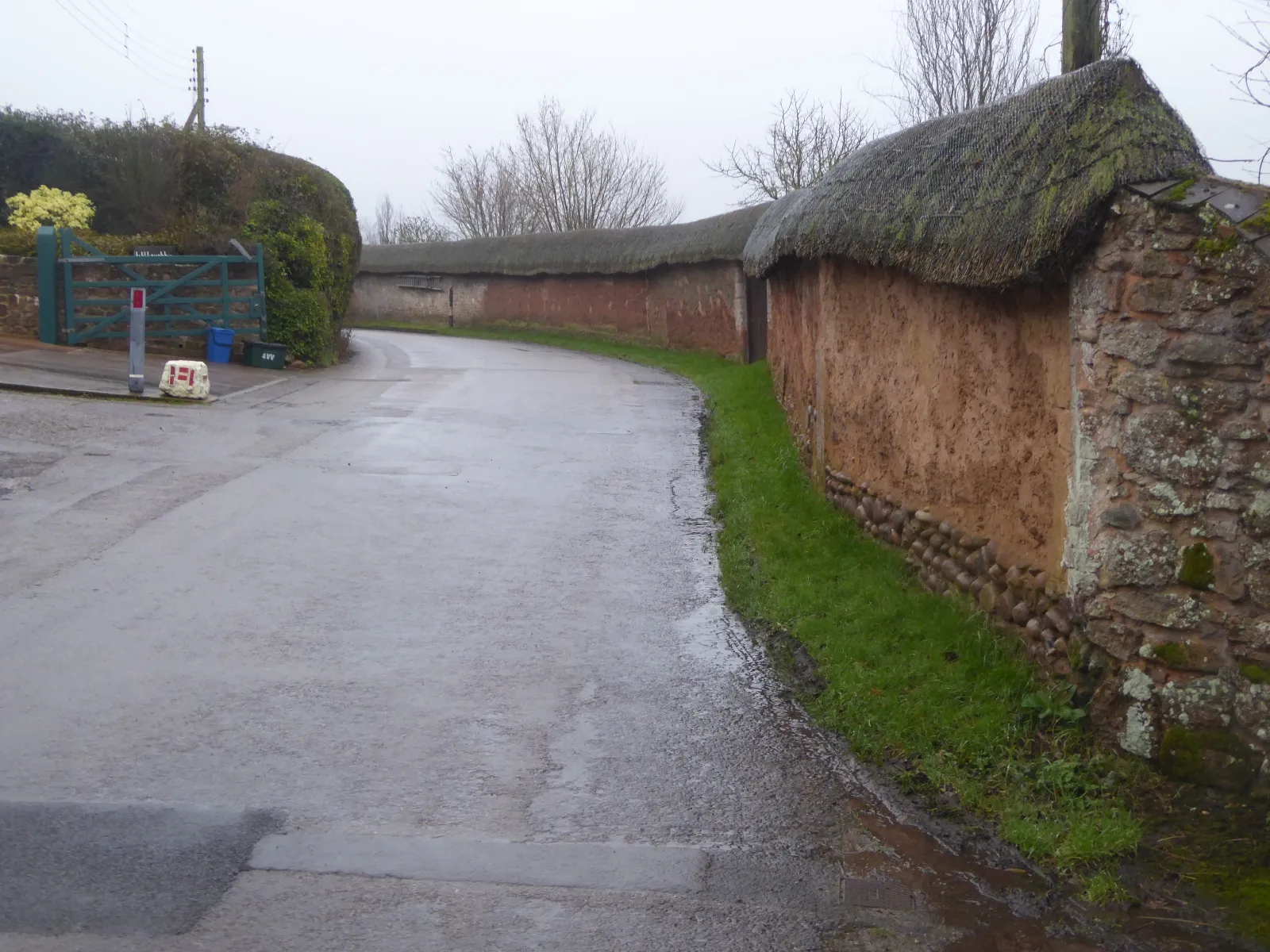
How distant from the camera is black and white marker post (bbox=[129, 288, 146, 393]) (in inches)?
667

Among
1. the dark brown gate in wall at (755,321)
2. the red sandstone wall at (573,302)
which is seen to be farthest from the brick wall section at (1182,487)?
the red sandstone wall at (573,302)

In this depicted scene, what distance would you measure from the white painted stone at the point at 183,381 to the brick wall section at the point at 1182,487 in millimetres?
14018

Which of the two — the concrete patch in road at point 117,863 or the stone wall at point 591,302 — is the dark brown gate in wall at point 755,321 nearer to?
the stone wall at point 591,302

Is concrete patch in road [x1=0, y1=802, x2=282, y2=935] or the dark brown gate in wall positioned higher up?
the dark brown gate in wall

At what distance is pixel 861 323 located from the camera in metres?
9.70

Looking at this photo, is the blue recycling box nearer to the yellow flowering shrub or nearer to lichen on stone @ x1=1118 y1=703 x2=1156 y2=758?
the yellow flowering shrub

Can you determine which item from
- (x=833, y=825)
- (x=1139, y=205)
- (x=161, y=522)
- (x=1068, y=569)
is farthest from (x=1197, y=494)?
(x=161, y=522)

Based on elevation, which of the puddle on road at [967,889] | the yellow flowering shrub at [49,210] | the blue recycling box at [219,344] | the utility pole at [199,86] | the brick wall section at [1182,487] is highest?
the utility pole at [199,86]

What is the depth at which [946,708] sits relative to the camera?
620cm

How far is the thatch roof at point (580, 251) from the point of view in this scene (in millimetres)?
26344

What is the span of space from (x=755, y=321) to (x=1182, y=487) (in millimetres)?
19705

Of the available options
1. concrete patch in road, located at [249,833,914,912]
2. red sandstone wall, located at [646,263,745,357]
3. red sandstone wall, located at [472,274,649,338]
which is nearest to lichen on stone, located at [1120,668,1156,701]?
concrete patch in road, located at [249,833,914,912]

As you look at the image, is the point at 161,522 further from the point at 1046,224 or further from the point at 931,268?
the point at 1046,224

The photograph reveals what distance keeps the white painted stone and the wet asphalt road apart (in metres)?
4.73
